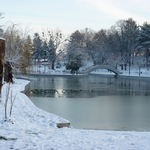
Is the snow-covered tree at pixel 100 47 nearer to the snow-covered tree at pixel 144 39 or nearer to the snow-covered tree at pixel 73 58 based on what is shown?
the snow-covered tree at pixel 73 58

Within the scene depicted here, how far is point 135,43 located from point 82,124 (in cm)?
4111

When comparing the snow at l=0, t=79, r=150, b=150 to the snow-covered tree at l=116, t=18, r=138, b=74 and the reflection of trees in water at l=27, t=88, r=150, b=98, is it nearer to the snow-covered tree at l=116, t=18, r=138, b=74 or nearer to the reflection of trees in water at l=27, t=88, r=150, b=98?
the reflection of trees in water at l=27, t=88, r=150, b=98

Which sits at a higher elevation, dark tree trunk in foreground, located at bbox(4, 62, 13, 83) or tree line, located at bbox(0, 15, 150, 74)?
tree line, located at bbox(0, 15, 150, 74)

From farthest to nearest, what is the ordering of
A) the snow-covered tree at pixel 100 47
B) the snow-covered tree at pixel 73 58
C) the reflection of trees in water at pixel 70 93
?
the snow-covered tree at pixel 100 47, the snow-covered tree at pixel 73 58, the reflection of trees in water at pixel 70 93

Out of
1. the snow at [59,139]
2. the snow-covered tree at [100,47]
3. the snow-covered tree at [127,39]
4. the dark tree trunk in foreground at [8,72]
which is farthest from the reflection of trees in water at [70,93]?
the snow-covered tree at [100,47]

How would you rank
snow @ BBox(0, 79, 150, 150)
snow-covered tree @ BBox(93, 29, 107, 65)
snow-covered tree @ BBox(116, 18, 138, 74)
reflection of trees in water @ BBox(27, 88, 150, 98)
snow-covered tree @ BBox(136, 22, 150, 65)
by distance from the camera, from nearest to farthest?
snow @ BBox(0, 79, 150, 150)
reflection of trees in water @ BBox(27, 88, 150, 98)
snow-covered tree @ BBox(136, 22, 150, 65)
snow-covered tree @ BBox(116, 18, 138, 74)
snow-covered tree @ BBox(93, 29, 107, 65)

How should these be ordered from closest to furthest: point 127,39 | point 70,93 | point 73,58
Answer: point 70,93
point 73,58
point 127,39

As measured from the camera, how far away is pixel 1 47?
7242 mm

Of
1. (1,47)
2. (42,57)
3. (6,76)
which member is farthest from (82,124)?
(42,57)

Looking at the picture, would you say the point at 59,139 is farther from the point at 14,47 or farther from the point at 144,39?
the point at 144,39

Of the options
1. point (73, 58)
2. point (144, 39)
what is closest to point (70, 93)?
point (73, 58)

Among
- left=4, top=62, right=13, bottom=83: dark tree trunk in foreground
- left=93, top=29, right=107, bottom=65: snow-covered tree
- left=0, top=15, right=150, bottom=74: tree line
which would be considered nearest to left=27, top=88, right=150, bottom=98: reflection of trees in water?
left=4, top=62, right=13, bottom=83: dark tree trunk in foreground

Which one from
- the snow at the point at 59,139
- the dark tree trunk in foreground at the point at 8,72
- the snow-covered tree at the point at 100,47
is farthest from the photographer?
the snow-covered tree at the point at 100,47

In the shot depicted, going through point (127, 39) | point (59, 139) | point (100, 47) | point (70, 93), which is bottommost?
point (59, 139)
